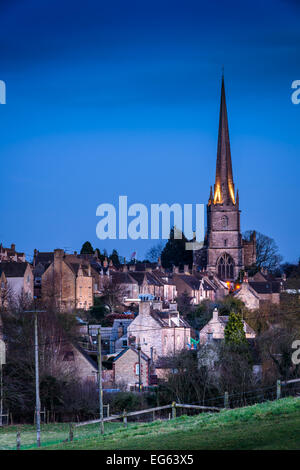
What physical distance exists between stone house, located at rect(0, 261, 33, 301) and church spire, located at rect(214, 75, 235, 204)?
68.2 meters

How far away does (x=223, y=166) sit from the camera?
5605 inches

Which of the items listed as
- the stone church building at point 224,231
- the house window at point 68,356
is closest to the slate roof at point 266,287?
the stone church building at point 224,231

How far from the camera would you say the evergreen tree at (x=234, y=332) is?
49991 mm

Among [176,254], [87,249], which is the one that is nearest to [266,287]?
[87,249]

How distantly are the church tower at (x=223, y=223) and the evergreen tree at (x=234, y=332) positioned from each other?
71.5 metres

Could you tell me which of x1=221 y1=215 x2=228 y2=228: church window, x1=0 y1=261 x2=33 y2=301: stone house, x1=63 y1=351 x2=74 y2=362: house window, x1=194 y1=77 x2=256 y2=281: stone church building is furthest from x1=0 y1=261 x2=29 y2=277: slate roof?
x1=221 y1=215 x2=228 y2=228: church window

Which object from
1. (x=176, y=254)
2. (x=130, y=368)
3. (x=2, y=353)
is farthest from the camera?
(x=176, y=254)

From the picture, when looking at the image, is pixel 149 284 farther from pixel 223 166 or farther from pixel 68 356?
pixel 223 166

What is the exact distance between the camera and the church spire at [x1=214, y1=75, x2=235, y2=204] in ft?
455

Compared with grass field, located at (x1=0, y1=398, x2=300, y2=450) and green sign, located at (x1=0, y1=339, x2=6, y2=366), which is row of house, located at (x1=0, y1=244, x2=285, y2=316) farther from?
grass field, located at (x1=0, y1=398, x2=300, y2=450)

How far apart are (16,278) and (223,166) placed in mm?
75930

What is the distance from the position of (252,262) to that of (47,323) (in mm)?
84541
